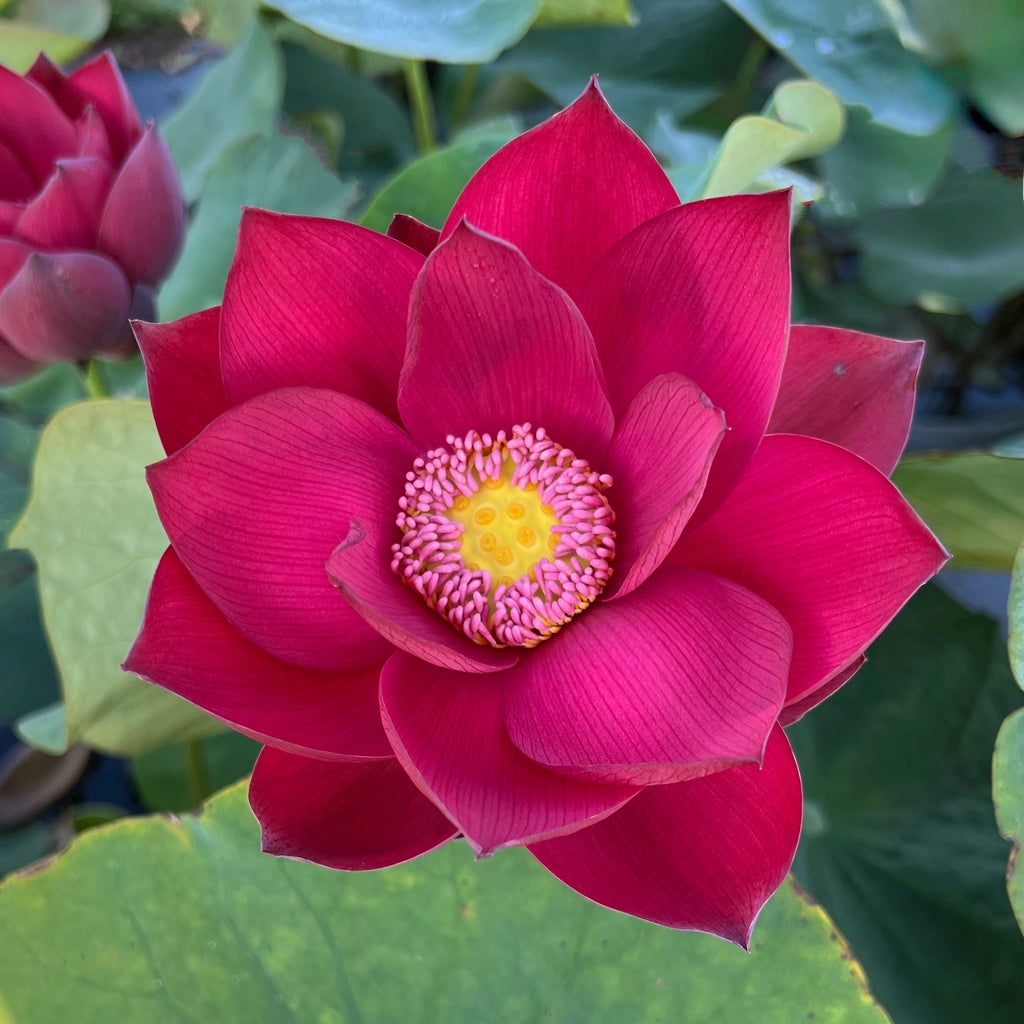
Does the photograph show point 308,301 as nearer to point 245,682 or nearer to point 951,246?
point 245,682

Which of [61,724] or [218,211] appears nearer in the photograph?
[61,724]

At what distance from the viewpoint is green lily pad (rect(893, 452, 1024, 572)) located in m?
0.57

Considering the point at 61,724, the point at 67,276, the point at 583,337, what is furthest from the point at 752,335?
the point at 61,724

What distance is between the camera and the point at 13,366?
0.64 m

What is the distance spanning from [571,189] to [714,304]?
9 cm

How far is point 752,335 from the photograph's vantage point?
429 mm

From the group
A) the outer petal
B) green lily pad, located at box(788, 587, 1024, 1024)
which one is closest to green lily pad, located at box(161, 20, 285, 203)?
the outer petal

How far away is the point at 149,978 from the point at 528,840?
0.29 m

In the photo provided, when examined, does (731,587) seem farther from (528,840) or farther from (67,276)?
(67,276)

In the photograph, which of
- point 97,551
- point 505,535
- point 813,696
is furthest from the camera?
point 97,551

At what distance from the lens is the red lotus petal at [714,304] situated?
0.42 metres

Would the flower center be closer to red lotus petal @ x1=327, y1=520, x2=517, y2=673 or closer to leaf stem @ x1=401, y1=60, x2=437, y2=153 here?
red lotus petal @ x1=327, y1=520, x2=517, y2=673

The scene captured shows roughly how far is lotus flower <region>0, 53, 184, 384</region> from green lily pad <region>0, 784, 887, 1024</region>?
0.97 feet

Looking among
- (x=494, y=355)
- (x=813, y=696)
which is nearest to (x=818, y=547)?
Result: (x=813, y=696)
